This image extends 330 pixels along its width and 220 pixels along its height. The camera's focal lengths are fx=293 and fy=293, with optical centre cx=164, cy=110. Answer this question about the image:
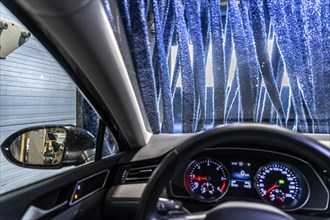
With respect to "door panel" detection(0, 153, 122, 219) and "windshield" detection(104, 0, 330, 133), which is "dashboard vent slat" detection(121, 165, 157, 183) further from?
"windshield" detection(104, 0, 330, 133)

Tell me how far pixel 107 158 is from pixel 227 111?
828mm

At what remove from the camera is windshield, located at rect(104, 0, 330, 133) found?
1797 millimetres

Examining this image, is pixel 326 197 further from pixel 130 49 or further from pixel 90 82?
pixel 130 49

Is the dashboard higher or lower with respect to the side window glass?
lower

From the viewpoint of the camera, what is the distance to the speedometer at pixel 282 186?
1.40m

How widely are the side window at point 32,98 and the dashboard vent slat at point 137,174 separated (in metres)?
0.21

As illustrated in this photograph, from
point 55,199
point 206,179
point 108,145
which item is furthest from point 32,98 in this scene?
point 206,179

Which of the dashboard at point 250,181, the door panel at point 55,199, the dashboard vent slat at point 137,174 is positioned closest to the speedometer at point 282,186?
the dashboard at point 250,181

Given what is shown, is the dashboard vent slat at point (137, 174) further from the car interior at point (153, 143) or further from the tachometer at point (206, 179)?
the tachometer at point (206, 179)

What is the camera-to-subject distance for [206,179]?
153 centimetres

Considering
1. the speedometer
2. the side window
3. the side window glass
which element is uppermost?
the side window

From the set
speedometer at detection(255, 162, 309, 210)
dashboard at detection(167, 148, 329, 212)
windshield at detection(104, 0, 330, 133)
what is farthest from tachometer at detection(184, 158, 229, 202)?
windshield at detection(104, 0, 330, 133)

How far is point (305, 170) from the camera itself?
4.58 ft

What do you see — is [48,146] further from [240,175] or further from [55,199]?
[240,175]
